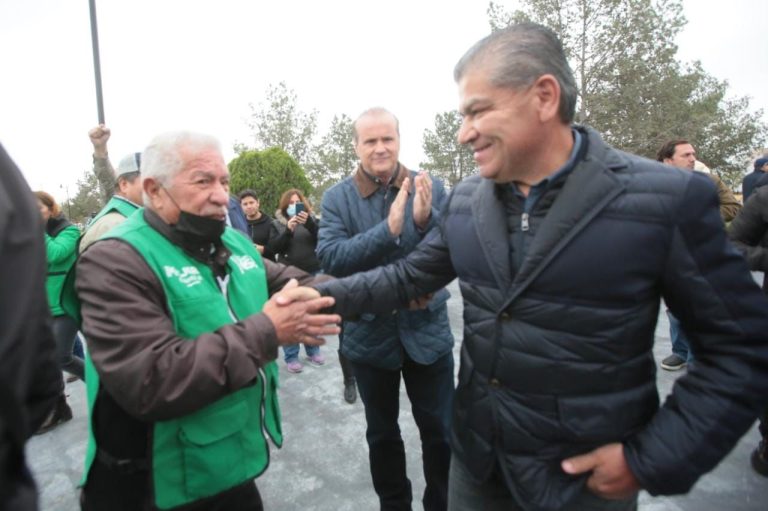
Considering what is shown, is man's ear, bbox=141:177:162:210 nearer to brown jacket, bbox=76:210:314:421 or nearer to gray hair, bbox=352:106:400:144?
brown jacket, bbox=76:210:314:421

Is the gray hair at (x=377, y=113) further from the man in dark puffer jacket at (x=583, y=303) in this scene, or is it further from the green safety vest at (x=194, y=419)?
the green safety vest at (x=194, y=419)

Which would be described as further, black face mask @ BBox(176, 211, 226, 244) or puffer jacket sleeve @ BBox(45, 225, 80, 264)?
puffer jacket sleeve @ BBox(45, 225, 80, 264)

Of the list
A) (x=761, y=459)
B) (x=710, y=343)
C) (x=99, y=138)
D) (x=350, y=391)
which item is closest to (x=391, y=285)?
(x=710, y=343)

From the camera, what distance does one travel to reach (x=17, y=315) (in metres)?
0.68

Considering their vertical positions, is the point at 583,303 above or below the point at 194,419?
above

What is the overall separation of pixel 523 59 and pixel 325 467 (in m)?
2.86

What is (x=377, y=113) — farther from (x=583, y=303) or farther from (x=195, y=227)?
(x=583, y=303)

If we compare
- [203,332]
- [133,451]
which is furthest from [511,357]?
[133,451]

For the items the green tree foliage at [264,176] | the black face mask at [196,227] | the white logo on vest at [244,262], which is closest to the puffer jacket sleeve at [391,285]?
the white logo on vest at [244,262]

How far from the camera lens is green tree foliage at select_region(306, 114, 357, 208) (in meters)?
30.3

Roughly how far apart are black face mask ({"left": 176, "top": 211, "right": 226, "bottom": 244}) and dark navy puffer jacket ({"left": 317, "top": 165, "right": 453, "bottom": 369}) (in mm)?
865

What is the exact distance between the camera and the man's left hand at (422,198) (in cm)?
230

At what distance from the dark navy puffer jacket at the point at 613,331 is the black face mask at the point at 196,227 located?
3.23ft

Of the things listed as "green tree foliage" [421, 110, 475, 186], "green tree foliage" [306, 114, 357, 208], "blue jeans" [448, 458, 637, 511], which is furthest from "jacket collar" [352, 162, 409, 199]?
"green tree foliage" [421, 110, 475, 186]
